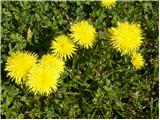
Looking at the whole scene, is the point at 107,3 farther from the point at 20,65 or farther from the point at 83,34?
the point at 20,65

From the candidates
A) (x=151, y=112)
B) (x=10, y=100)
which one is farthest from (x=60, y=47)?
(x=151, y=112)

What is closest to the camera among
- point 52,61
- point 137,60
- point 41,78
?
point 41,78

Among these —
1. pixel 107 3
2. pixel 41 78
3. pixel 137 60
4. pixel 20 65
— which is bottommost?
pixel 41 78

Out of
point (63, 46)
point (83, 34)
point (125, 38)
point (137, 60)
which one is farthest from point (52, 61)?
point (137, 60)

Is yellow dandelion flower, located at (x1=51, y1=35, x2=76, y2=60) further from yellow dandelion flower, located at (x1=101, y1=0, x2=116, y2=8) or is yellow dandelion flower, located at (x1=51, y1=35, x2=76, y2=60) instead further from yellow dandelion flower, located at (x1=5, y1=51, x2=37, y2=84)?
yellow dandelion flower, located at (x1=101, y1=0, x2=116, y2=8)

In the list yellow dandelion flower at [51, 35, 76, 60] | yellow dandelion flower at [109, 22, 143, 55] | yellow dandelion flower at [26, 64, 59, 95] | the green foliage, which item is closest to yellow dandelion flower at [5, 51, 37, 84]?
yellow dandelion flower at [26, 64, 59, 95]

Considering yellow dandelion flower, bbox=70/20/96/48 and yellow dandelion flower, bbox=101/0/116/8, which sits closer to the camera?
yellow dandelion flower, bbox=70/20/96/48

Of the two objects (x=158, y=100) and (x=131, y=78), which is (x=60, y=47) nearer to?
(x=131, y=78)

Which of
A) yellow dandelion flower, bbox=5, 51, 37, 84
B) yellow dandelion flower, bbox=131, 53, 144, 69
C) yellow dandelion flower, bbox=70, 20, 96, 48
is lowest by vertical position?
yellow dandelion flower, bbox=5, 51, 37, 84
